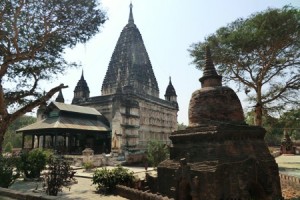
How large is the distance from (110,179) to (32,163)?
6772mm

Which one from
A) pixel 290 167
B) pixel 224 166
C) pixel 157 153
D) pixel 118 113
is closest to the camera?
pixel 224 166

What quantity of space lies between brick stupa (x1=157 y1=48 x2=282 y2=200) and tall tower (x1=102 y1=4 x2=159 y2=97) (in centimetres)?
2778

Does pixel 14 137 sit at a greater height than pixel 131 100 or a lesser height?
lesser

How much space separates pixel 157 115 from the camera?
157 feet

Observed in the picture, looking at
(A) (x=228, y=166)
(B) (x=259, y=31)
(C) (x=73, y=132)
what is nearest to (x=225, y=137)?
(A) (x=228, y=166)

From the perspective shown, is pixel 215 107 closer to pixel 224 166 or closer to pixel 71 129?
pixel 224 166

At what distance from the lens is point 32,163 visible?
57.7ft

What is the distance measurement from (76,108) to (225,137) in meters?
28.8

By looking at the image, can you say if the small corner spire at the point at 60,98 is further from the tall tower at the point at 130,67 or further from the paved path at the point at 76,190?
the paved path at the point at 76,190

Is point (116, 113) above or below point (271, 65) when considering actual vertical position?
below

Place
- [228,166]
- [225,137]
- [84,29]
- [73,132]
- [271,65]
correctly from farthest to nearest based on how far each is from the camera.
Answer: [73,132], [271,65], [84,29], [225,137], [228,166]

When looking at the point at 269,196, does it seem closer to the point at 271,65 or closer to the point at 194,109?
the point at 194,109

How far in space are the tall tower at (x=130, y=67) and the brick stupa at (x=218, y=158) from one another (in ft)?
91.1

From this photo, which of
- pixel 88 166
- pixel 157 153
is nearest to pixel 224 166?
pixel 157 153
